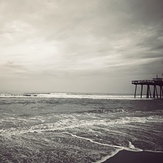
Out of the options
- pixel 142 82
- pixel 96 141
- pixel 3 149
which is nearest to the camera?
pixel 3 149

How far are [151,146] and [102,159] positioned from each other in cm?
222

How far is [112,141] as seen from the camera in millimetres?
5910

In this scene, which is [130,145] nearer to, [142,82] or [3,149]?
[3,149]

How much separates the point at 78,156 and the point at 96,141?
1.70 m

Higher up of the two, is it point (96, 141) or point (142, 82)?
point (142, 82)

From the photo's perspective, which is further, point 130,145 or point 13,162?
point 130,145

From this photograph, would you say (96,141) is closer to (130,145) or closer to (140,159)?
(130,145)

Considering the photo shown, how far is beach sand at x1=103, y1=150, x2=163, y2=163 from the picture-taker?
4.10m

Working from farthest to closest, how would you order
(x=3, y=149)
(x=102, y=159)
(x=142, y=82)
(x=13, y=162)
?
(x=142, y=82), (x=3, y=149), (x=102, y=159), (x=13, y=162)

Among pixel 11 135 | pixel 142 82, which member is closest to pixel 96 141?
pixel 11 135

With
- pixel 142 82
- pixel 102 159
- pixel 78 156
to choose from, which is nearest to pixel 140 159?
pixel 102 159

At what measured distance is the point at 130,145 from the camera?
543cm

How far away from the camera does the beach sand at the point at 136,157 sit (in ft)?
13.4

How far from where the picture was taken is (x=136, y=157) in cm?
436
